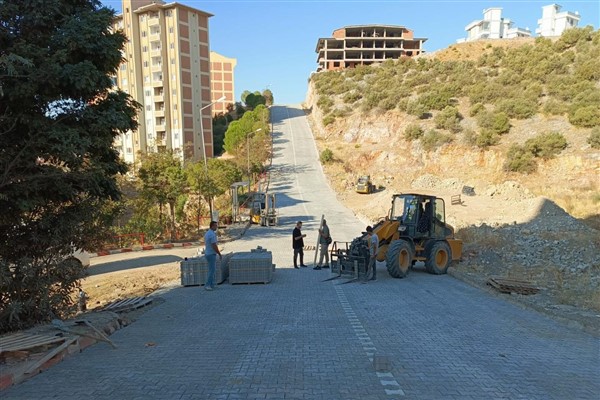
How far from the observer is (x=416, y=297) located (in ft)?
31.8

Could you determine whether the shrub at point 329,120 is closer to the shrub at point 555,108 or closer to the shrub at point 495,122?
the shrub at point 495,122

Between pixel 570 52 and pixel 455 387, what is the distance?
6853 cm

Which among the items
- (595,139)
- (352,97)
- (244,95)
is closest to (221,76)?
(244,95)

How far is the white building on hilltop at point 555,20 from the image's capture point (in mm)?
125188

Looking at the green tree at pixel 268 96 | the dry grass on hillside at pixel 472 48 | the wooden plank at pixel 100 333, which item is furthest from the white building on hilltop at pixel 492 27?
the wooden plank at pixel 100 333

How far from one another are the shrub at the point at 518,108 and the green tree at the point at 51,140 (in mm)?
50697

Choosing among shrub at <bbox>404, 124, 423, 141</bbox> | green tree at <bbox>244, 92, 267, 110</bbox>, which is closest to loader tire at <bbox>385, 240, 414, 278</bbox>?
shrub at <bbox>404, 124, 423, 141</bbox>

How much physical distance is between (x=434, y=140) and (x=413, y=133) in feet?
12.2

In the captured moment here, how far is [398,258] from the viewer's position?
39.5ft

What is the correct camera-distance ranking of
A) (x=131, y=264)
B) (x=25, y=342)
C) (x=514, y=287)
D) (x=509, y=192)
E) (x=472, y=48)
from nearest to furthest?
(x=25, y=342)
(x=514, y=287)
(x=131, y=264)
(x=509, y=192)
(x=472, y=48)

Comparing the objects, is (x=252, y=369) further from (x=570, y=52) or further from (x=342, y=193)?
(x=570, y=52)

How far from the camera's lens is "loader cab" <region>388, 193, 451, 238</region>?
13.4 meters

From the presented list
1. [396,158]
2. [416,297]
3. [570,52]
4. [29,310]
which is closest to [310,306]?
[416,297]

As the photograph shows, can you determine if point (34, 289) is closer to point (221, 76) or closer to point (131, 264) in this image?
point (131, 264)
